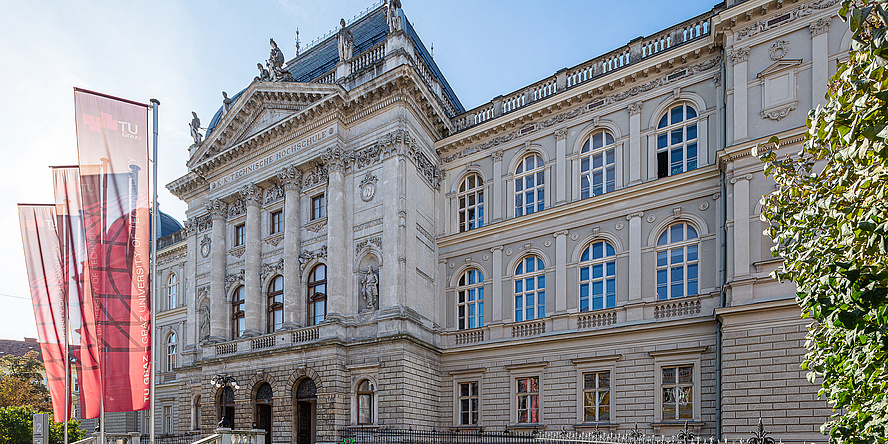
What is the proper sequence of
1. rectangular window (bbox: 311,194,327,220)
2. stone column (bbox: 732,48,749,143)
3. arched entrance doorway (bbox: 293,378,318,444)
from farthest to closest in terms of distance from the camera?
rectangular window (bbox: 311,194,327,220), arched entrance doorway (bbox: 293,378,318,444), stone column (bbox: 732,48,749,143)

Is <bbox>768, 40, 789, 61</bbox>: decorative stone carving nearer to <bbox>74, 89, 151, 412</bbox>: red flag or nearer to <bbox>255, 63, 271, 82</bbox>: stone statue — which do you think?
<bbox>74, 89, 151, 412</bbox>: red flag

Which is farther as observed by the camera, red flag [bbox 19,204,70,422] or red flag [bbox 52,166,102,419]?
red flag [bbox 19,204,70,422]

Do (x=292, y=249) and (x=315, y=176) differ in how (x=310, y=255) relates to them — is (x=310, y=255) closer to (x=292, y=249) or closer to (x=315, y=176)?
(x=292, y=249)

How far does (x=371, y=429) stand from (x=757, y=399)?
42.3ft

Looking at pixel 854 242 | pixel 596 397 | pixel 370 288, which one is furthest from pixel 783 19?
pixel 370 288

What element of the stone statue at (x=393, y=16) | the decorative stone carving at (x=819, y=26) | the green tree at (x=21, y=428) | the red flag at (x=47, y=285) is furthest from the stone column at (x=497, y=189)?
the green tree at (x=21, y=428)

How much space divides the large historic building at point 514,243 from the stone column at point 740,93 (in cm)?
7

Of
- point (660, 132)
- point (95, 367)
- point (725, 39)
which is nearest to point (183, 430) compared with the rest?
point (95, 367)

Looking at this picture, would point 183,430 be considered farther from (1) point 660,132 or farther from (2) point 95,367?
(1) point 660,132

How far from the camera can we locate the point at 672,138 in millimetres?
21203

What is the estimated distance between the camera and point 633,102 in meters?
21.9

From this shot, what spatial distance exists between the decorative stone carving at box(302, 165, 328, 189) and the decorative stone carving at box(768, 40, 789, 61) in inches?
684

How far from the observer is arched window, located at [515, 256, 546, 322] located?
23234 mm

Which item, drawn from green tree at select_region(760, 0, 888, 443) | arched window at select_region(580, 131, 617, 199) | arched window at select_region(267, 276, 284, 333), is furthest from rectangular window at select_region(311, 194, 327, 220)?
green tree at select_region(760, 0, 888, 443)
